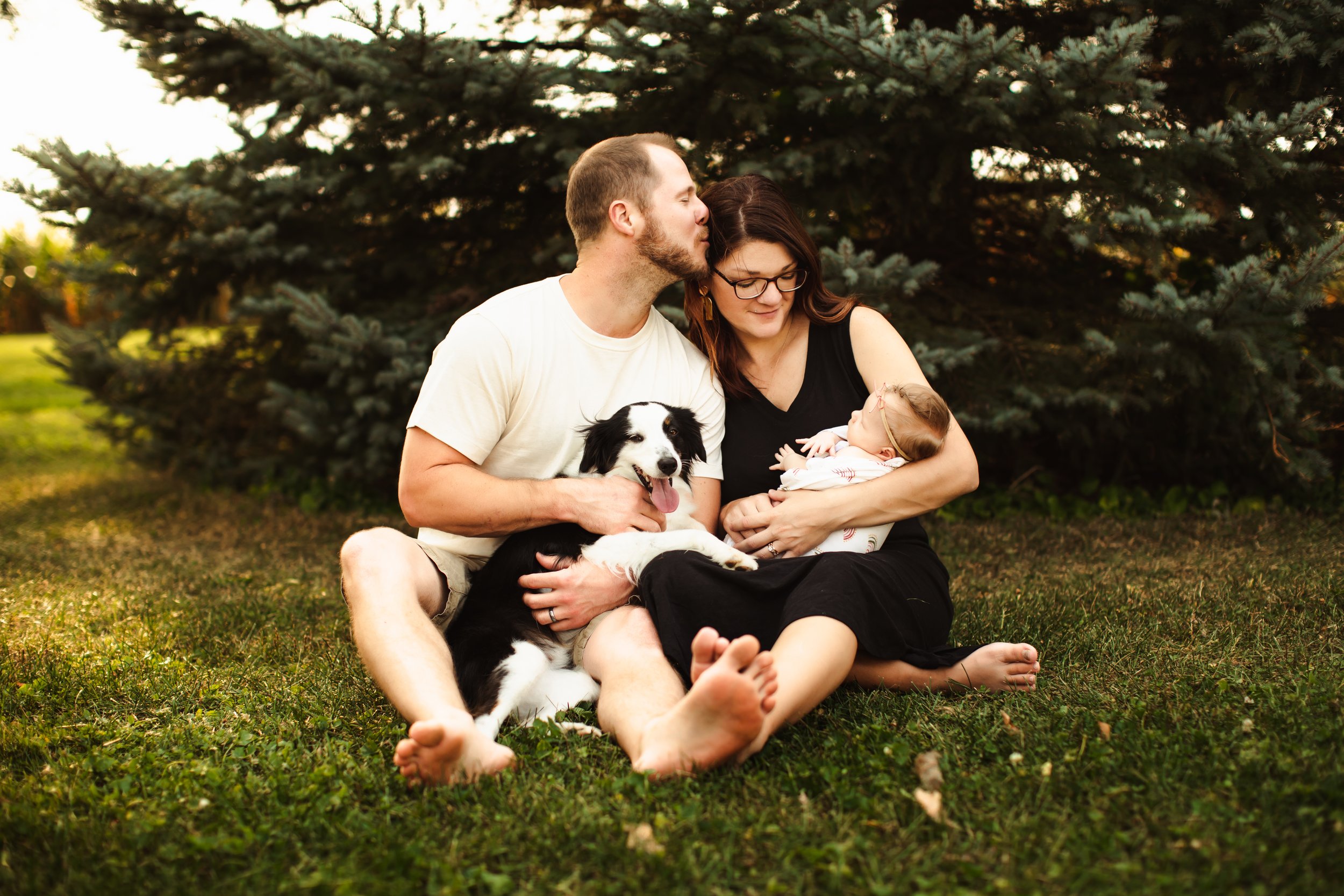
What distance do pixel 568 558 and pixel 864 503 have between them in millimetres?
832

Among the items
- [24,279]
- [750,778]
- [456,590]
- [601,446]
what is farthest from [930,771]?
[24,279]

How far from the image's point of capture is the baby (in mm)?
2459

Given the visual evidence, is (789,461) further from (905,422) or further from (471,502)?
(471,502)

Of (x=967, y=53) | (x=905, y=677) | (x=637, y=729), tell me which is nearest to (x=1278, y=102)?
(x=967, y=53)

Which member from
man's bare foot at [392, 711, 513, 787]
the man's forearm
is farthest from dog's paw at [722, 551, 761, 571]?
man's bare foot at [392, 711, 513, 787]

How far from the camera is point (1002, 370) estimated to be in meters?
4.07

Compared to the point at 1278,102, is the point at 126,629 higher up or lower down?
lower down

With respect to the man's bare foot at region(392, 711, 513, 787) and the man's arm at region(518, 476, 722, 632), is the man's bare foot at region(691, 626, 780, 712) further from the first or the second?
the man's arm at region(518, 476, 722, 632)

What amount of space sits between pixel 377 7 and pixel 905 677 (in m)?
3.27

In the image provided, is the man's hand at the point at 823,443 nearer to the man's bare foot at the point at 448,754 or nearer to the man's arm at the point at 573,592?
the man's arm at the point at 573,592

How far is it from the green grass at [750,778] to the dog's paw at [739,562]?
1.37ft

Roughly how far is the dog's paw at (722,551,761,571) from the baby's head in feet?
1.71

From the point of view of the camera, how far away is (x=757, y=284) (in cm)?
262

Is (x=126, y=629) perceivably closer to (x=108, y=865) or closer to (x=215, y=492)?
(x=108, y=865)
